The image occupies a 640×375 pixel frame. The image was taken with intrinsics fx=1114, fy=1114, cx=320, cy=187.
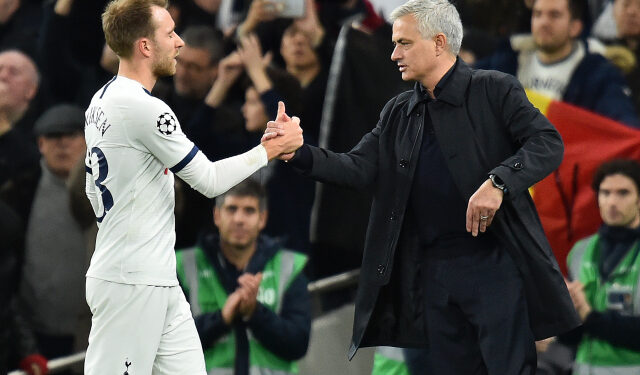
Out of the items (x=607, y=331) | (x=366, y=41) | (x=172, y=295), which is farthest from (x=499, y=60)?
(x=172, y=295)

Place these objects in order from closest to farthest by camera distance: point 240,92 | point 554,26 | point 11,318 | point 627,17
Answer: point 11,318 → point 554,26 → point 627,17 → point 240,92

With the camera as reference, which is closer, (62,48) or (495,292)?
(495,292)

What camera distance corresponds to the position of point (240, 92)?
21.0 feet

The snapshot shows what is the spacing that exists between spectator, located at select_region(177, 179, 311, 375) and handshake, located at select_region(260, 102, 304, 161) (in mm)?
1634

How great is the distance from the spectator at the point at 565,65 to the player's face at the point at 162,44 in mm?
2739

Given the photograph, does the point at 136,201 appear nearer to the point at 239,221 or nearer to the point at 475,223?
the point at 475,223

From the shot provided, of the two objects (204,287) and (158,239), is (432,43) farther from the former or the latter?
(204,287)

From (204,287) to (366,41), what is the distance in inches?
72.3

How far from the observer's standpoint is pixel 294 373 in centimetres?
588

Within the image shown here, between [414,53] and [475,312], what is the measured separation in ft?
3.38

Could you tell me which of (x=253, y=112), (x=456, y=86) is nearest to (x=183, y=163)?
(x=456, y=86)

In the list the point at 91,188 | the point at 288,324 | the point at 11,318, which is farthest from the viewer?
the point at 288,324

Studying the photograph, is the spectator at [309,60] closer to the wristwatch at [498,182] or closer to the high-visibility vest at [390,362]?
the high-visibility vest at [390,362]

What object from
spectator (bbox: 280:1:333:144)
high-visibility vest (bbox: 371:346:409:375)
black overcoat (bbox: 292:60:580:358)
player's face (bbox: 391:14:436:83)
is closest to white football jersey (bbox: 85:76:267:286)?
black overcoat (bbox: 292:60:580:358)
